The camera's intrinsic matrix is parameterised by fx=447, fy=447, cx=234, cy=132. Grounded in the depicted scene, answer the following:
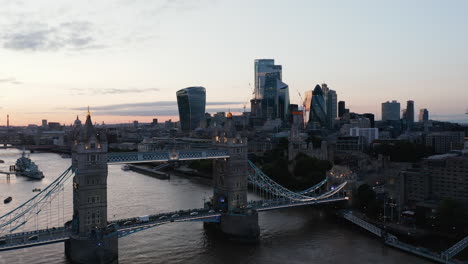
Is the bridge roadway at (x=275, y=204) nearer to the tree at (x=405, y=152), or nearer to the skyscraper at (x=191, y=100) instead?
the tree at (x=405, y=152)

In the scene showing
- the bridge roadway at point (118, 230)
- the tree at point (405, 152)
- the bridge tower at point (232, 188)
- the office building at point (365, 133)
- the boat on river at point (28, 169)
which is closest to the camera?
the bridge roadway at point (118, 230)

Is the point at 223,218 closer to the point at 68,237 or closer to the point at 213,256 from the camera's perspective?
the point at 213,256

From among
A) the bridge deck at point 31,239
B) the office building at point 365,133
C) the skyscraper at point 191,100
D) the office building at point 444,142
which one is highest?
the skyscraper at point 191,100

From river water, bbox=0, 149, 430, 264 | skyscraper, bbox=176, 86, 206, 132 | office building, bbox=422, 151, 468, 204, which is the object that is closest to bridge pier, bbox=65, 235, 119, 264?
river water, bbox=0, 149, 430, 264

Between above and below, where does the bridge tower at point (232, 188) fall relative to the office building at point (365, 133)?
below

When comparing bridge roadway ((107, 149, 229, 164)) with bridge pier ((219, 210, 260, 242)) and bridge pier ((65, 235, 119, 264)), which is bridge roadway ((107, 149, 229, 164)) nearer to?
bridge pier ((219, 210, 260, 242))

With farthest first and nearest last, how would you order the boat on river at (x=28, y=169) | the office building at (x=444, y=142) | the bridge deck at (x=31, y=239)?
the office building at (x=444, y=142), the boat on river at (x=28, y=169), the bridge deck at (x=31, y=239)

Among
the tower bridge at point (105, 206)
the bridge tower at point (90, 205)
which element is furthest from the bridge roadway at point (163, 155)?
the bridge tower at point (90, 205)

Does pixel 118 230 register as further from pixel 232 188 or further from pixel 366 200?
pixel 366 200

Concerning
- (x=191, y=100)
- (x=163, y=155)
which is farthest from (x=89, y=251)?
(x=191, y=100)

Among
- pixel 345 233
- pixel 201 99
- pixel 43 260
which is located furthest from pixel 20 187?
pixel 201 99
